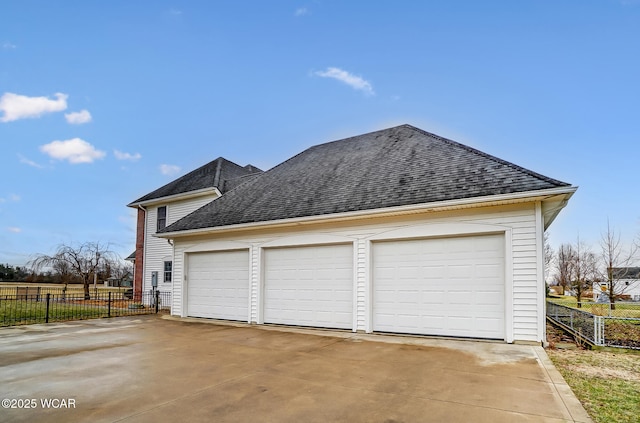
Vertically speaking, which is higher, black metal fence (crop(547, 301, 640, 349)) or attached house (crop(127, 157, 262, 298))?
attached house (crop(127, 157, 262, 298))

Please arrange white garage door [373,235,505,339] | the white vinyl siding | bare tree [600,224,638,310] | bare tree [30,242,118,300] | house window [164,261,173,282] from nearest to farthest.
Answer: white garage door [373,235,505,339] < bare tree [600,224,638,310] < the white vinyl siding < house window [164,261,173,282] < bare tree [30,242,118,300]

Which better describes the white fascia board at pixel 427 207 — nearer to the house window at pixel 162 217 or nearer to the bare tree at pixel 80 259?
the house window at pixel 162 217

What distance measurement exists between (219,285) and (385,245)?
6279 mm

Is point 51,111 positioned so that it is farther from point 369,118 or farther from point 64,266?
point 369,118

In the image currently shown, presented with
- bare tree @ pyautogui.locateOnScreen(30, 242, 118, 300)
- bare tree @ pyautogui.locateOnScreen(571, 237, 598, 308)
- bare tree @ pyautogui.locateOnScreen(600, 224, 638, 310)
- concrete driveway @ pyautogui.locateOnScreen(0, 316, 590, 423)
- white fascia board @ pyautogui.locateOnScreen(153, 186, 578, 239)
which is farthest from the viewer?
bare tree @ pyautogui.locateOnScreen(30, 242, 118, 300)

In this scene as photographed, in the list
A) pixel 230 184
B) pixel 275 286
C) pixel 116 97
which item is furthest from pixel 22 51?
pixel 275 286

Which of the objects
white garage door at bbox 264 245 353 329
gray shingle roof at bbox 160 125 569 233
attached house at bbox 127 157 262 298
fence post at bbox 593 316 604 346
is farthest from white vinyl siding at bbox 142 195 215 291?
fence post at bbox 593 316 604 346

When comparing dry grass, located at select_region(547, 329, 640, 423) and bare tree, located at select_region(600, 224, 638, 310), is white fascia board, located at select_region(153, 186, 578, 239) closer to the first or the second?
dry grass, located at select_region(547, 329, 640, 423)

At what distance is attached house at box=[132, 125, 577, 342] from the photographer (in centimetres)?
836

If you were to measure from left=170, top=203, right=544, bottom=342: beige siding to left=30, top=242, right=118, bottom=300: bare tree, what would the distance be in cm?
1949

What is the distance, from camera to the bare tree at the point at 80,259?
1002 inches

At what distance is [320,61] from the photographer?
48.9ft

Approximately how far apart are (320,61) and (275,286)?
9034 mm

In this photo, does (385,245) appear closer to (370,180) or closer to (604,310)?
(370,180)
